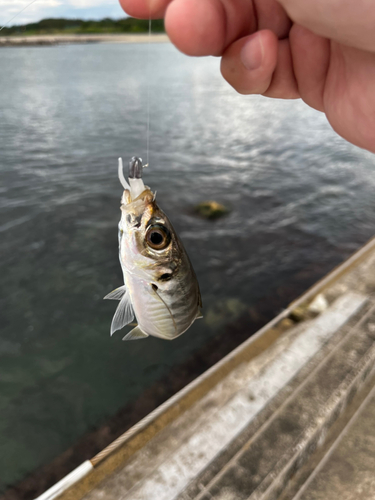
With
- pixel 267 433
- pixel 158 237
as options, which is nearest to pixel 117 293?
pixel 158 237

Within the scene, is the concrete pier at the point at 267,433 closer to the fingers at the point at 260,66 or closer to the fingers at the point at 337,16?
the fingers at the point at 260,66

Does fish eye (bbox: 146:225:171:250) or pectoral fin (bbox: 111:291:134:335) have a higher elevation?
fish eye (bbox: 146:225:171:250)

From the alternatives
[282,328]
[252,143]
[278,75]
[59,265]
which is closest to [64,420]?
[282,328]

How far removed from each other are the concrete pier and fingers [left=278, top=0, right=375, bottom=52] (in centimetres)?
309

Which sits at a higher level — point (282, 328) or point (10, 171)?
point (282, 328)

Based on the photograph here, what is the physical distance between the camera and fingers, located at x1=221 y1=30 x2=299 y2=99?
1740 mm

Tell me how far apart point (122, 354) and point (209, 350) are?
154cm

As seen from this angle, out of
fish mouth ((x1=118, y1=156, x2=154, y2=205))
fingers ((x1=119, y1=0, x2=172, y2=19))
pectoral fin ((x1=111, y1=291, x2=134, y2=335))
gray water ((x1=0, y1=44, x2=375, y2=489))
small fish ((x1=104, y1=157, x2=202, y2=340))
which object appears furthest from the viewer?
gray water ((x1=0, y1=44, x2=375, y2=489))

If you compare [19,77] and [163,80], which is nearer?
[19,77]

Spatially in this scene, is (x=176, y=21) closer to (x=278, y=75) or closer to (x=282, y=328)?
(x=278, y=75)

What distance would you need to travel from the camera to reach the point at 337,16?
3.75 feet

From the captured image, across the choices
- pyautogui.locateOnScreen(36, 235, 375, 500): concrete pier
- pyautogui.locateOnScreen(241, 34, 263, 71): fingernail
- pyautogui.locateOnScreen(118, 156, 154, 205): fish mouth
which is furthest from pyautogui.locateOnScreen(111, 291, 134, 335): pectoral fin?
pyautogui.locateOnScreen(36, 235, 375, 500): concrete pier

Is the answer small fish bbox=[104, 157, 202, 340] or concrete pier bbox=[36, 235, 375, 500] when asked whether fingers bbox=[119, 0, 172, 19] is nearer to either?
small fish bbox=[104, 157, 202, 340]

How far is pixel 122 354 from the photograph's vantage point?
630 centimetres
